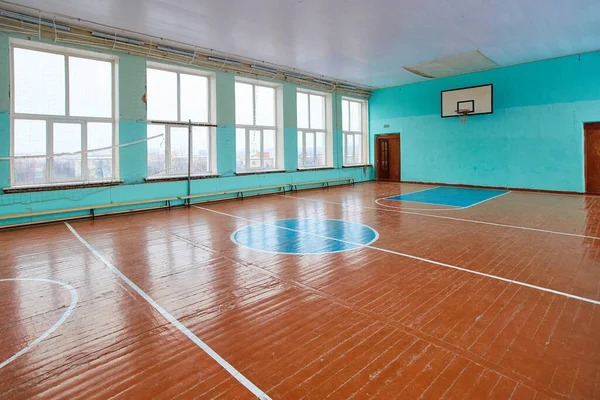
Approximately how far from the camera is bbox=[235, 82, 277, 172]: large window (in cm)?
1078

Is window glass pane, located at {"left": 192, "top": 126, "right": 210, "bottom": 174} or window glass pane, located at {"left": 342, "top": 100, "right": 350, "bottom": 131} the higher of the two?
window glass pane, located at {"left": 342, "top": 100, "right": 350, "bottom": 131}

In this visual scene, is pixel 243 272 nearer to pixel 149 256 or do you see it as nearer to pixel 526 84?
pixel 149 256

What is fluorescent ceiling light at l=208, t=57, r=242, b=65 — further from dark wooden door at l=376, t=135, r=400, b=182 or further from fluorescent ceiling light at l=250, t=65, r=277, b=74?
dark wooden door at l=376, t=135, r=400, b=182

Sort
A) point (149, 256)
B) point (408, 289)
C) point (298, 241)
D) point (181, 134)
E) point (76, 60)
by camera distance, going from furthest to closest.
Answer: point (181, 134)
point (76, 60)
point (298, 241)
point (149, 256)
point (408, 289)

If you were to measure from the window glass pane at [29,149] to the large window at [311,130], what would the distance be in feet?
24.9

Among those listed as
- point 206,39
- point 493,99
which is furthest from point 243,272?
point 493,99

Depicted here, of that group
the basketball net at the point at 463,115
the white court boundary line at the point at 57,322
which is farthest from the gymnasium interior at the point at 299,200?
the basketball net at the point at 463,115

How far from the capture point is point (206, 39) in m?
8.19

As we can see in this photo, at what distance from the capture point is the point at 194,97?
9766 mm

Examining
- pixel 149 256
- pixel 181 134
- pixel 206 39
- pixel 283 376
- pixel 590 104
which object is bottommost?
pixel 283 376

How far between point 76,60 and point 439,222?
842cm

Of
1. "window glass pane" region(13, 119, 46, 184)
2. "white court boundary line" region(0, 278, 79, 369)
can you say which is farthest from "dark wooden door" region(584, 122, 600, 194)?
"window glass pane" region(13, 119, 46, 184)

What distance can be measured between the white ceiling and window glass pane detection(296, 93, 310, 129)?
264cm

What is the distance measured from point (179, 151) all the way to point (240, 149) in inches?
77.5
